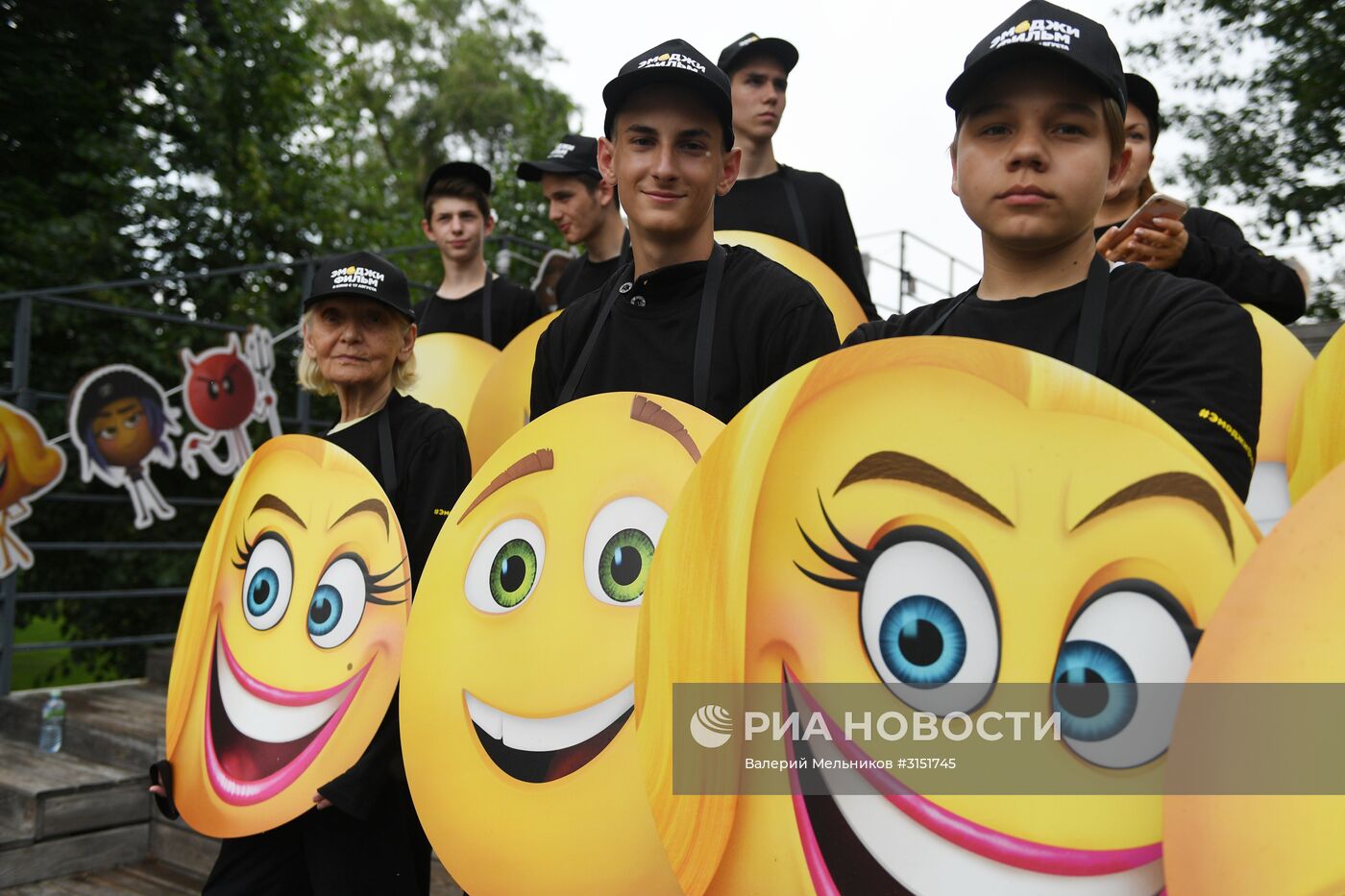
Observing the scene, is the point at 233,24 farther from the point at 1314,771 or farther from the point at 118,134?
the point at 1314,771

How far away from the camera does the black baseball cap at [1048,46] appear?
141 cm

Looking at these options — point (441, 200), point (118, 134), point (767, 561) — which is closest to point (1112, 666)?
Answer: point (767, 561)

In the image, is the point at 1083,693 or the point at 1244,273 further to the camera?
the point at 1244,273

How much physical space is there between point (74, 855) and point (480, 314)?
2.57 metres

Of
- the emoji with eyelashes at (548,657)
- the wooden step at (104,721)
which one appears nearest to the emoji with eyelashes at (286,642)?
the emoji with eyelashes at (548,657)

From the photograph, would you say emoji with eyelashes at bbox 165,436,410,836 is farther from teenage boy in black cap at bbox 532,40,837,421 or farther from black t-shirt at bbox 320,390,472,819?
teenage boy in black cap at bbox 532,40,837,421

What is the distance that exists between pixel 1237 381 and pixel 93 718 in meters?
4.91

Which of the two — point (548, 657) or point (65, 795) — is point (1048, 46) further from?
point (65, 795)

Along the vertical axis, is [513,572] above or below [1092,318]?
below

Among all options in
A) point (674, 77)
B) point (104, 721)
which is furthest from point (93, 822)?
point (674, 77)

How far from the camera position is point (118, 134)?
9570 millimetres

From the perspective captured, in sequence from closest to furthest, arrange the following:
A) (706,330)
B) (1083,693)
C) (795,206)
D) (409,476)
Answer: (1083,693)
(706,330)
(409,476)
(795,206)

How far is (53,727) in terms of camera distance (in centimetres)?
482

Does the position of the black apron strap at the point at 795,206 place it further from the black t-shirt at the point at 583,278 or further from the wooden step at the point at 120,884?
the wooden step at the point at 120,884
